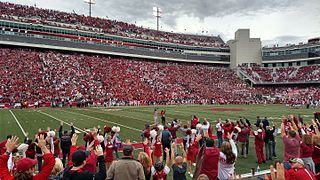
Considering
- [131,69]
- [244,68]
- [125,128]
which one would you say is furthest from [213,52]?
[125,128]

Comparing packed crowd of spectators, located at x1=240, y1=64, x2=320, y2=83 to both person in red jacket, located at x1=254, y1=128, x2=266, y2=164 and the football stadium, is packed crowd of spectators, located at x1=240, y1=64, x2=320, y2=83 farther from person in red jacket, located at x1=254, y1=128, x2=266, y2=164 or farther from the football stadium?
person in red jacket, located at x1=254, y1=128, x2=266, y2=164

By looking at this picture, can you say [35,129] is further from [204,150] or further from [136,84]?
[136,84]

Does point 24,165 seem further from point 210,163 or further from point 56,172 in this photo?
point 210,163

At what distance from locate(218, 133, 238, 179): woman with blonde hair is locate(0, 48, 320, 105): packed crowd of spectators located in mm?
37476

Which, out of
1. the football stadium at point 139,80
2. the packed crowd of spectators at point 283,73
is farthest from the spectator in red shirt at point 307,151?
the packed crowd of spectators at point 283,73

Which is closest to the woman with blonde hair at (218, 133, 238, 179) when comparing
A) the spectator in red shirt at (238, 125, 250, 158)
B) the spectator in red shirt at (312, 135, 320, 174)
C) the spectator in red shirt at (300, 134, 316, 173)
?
the spectator in red shirt at (300, 134, 316, 173)

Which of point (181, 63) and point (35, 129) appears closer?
point (35, 129)

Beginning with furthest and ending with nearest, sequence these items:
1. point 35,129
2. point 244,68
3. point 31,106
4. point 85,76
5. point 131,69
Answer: point 244,68 < point 131,69 < point 85,76 < point 31,106 < point 35,129

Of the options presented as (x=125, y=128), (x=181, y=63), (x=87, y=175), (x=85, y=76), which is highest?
(x=181, y=63)

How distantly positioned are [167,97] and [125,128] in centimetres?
3168

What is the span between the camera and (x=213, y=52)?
75688mm

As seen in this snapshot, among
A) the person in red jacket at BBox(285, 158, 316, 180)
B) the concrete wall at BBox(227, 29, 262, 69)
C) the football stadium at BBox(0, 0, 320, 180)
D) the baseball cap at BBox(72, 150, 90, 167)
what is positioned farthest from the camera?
the concrete wall at BBox(227, 29, 262, 69)

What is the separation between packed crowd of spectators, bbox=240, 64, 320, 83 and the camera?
6131 cm

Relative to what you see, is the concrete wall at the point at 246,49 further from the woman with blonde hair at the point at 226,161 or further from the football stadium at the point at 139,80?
the woman with blonde hair at the point at 226,161
